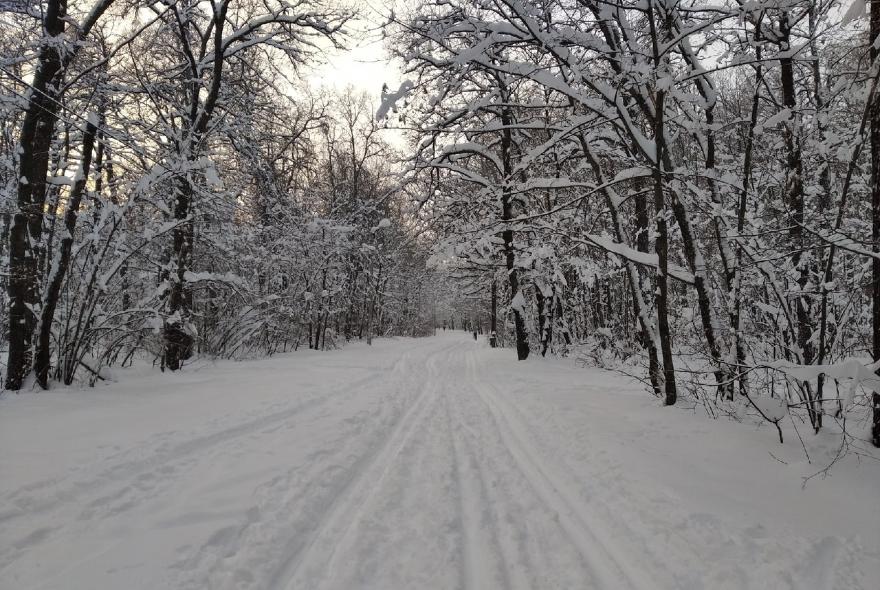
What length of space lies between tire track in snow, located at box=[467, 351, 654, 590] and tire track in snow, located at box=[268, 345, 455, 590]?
4.68ft

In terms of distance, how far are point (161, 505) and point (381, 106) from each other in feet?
16.4

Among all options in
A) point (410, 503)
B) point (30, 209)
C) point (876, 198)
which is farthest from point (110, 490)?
point (876, 198)

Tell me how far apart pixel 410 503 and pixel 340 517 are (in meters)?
0.59

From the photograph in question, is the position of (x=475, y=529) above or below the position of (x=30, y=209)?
below

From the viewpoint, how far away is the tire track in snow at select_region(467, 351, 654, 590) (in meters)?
2.47

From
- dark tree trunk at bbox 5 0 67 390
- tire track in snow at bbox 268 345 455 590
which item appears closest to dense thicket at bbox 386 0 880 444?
tire track in snow at bbox 268 345 455 590

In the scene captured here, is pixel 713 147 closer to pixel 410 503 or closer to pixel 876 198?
pixel 876 198

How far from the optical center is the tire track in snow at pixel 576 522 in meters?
2.47

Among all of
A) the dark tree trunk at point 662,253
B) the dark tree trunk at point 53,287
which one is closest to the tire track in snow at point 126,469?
the dark tree trunk at point 53,287

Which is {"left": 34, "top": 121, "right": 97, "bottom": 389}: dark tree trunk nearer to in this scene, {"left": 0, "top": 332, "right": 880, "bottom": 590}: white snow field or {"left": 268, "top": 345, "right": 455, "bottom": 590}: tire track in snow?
{"left": 0, "top": 332, "right": 880, "bottom": 590}: white snow field

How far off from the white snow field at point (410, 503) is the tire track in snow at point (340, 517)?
0.02 m

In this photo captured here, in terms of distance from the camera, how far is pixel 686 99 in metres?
5.71

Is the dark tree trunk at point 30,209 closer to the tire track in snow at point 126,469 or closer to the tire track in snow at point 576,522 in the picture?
the tire track in snow at point 126,469

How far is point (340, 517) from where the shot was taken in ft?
10.4
